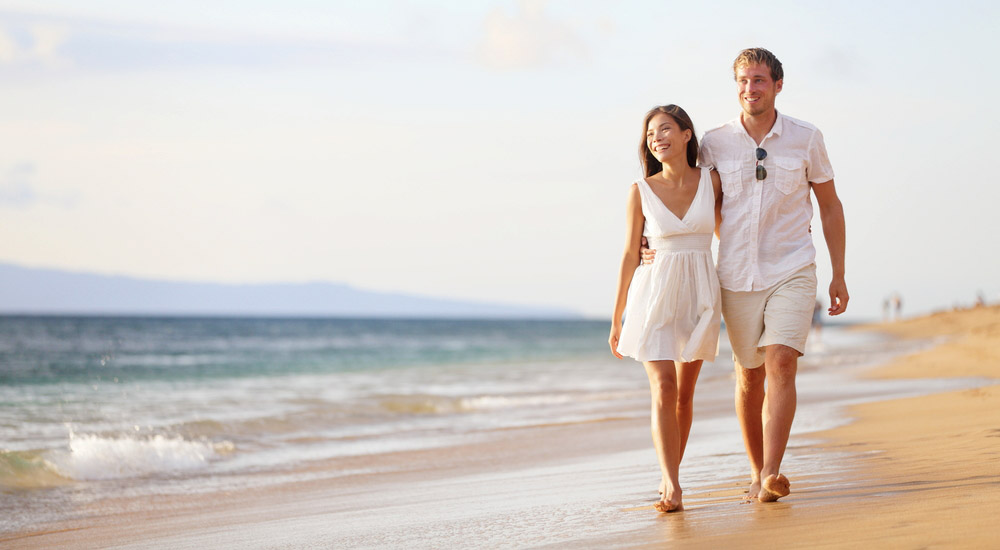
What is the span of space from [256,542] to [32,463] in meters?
3.53

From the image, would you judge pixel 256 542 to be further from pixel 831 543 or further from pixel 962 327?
pixel 962 327

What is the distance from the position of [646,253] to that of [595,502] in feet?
4.24

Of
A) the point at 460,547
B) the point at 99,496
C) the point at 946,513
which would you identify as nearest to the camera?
the point at 946,513

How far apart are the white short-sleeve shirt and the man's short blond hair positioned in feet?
0.60

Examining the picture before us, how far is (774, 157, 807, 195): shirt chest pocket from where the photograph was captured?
4000 millimetres

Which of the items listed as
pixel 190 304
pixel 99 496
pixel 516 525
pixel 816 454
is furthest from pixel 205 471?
pixel 190 304

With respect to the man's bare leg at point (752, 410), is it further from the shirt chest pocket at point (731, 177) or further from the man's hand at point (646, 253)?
the shirt chest pocket at point (731, 177)

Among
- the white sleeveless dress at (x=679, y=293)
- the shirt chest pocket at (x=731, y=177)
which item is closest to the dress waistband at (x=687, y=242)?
the white sleeveless dress at (x=679, y=293)

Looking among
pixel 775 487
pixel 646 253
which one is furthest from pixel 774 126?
pixel 775 487

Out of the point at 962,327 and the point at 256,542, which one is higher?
the point at 256,542

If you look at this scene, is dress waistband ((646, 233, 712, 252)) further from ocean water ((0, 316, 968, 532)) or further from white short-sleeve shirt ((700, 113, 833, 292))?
ocean water ((0, 316, 968, 532))

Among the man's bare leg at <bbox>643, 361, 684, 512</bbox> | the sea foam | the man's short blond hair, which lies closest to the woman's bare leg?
the man's bare leg at <bbox>643, 361, 684, 512</bbox>

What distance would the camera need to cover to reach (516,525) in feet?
13.4

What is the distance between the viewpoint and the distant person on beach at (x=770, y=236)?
3.92 meters
